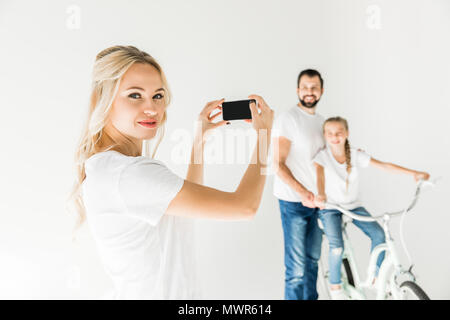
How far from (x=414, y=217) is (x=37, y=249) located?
278 cm

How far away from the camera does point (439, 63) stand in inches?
89.2

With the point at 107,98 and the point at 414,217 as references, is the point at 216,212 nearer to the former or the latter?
the point at 107,98

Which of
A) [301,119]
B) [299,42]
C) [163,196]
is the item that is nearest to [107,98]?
[163,196]

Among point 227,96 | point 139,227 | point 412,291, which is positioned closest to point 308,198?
point 412,291

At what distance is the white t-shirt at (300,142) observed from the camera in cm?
184

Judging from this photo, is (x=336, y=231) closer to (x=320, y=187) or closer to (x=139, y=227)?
(x=320, y=187)

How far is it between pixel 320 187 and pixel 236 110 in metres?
0.89

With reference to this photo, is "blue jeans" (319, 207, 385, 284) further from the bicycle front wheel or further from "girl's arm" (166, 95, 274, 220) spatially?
"girl's arm" (166, 95, 274, 220)

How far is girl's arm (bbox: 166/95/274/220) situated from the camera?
0.71 m

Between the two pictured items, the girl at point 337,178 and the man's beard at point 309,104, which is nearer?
the girl at point 337,178

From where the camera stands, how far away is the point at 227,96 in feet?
7.56

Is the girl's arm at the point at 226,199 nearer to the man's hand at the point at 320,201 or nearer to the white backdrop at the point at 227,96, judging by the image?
the man's hand at the point at 320,201

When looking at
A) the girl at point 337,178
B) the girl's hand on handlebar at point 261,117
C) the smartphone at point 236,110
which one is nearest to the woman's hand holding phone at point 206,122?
the smartphone at point 236,110

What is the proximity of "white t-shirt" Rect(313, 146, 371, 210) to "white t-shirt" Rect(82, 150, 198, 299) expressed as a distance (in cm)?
114
